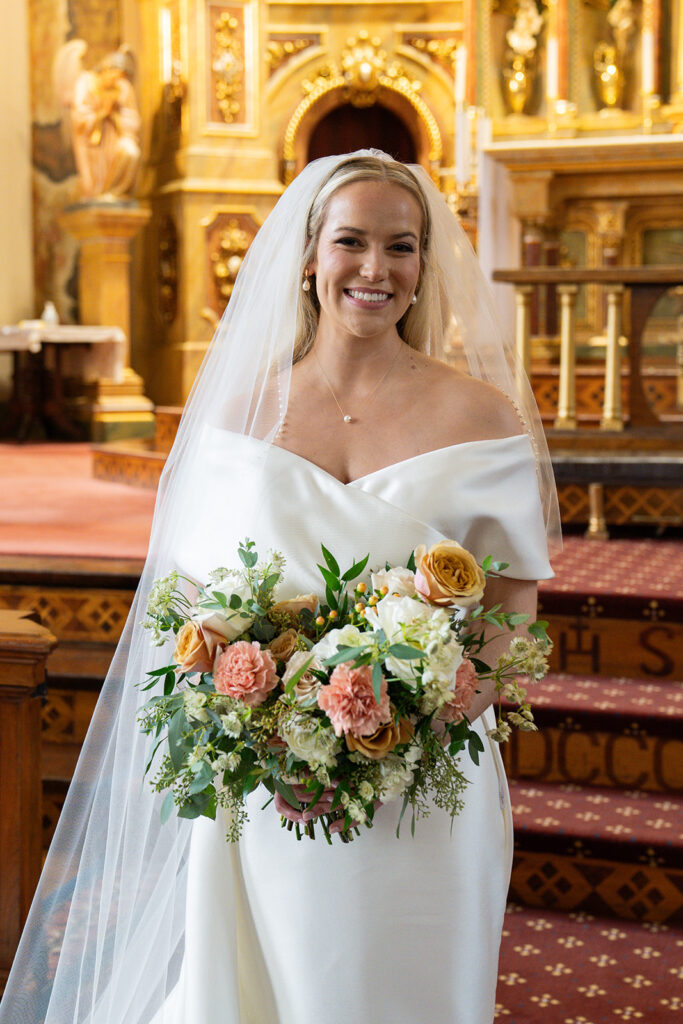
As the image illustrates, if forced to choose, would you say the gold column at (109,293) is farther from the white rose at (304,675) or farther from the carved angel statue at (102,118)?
the white rose at (304,675)

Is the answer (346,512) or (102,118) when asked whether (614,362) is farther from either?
(102,118)

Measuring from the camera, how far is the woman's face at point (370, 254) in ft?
6.66

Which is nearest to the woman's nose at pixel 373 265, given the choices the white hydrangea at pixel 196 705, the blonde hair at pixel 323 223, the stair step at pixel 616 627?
the blonde hair at pixel 323 223

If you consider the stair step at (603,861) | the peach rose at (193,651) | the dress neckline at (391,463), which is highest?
the dress neckline at (391,463)

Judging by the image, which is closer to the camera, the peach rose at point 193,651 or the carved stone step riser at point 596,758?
the peach rose at point 193,651

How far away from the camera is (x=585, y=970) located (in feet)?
10.5

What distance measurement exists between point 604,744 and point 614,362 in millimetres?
2797

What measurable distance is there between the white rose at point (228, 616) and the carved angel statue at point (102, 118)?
9372mm

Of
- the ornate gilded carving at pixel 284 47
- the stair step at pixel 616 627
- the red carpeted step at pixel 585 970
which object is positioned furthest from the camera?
the ornate gilded carving at pixel 284 47

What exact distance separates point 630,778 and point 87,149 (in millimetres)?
8478

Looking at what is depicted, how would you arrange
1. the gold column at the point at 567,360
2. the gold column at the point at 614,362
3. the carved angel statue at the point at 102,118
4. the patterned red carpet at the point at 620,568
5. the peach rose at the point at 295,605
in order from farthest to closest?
the carved angel statue at the point at 102,118, the gold column at the point at 567,360, the gold column at the point at 614,362, the patterned red carpet at the point at 620,568, the peach rose at the point at 295,605

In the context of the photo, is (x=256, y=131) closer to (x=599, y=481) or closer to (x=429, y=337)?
(x=599, y=481)

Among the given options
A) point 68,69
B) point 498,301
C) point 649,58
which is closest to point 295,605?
point 498,301

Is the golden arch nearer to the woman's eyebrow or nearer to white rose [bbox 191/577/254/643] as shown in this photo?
the woman's eyebrow
